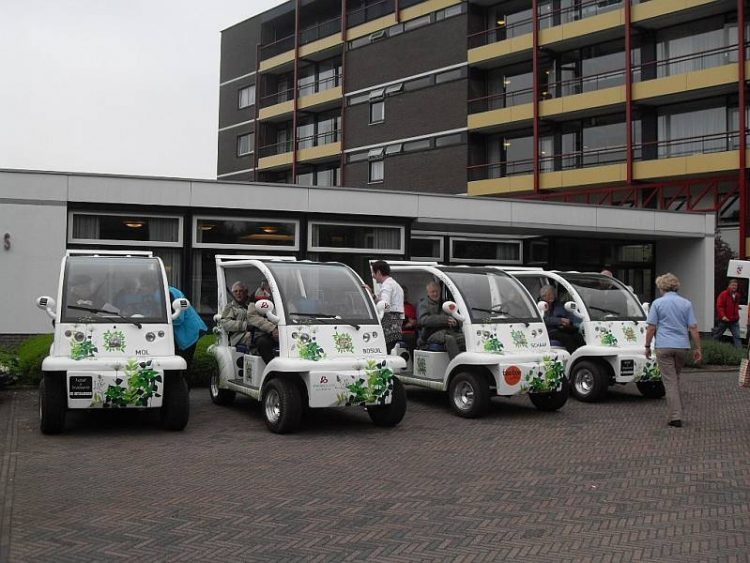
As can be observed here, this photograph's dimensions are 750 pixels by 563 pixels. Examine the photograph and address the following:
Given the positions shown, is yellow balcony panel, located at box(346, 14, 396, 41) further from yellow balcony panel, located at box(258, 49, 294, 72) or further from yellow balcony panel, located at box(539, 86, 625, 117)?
yellow balcony panel, located at box(539, 86, 625, 117)

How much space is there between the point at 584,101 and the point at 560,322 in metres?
21.9

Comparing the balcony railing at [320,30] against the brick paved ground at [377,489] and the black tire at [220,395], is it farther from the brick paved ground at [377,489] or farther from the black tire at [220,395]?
the brick paved ground at [377,489]

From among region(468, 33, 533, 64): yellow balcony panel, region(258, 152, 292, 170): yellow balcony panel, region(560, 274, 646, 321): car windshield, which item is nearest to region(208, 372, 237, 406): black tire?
region(560, 274, 646, 321): car windshield

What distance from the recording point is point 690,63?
30.6 metres

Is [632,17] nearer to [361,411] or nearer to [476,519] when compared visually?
[361,411]

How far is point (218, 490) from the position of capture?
6.61 meters

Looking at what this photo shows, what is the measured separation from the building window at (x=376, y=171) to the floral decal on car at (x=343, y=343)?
30.8 meters

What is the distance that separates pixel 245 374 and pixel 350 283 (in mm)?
1702

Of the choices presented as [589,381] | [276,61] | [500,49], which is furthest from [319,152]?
[589,381]

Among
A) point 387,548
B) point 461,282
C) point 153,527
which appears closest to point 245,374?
point 461,282

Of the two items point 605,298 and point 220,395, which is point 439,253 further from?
point 220,395

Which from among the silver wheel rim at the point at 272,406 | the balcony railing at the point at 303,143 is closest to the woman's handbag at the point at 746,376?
the silver wheel rim at the point at 272,406

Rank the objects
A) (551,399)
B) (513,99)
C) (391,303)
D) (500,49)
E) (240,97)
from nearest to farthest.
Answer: (551,399)
(391,303)
(500,49)
(513,99)
(240,97)

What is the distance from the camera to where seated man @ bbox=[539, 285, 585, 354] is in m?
12.2
